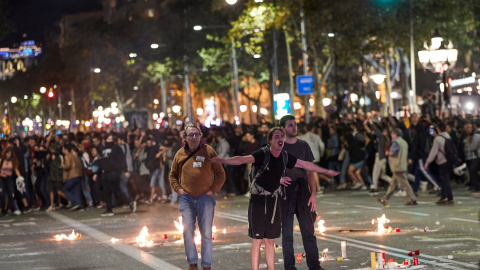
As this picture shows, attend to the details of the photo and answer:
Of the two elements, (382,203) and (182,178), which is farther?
(382,203)

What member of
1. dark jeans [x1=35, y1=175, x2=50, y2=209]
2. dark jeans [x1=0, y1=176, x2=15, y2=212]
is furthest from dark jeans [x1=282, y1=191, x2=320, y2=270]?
dark jeans [x1=35, y1=175, x2=50, y2=209]

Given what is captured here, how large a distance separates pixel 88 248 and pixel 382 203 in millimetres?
7888

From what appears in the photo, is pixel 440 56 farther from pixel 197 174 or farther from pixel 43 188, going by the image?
pixel 197 174

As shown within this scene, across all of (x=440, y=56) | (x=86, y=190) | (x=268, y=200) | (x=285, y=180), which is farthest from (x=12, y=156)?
(x=268, y=200)

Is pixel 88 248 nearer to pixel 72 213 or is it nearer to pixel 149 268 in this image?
pixel 149 268

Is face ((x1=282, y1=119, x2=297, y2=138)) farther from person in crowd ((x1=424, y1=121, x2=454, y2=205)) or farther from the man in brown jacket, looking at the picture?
the man in brown jacket

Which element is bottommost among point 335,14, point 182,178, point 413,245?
point 413,245

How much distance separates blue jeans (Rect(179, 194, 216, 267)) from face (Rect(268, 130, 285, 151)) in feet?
5.02

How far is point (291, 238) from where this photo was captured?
1095 cm

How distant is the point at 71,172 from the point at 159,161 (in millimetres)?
2256

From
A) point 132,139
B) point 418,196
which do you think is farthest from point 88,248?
point 132,139

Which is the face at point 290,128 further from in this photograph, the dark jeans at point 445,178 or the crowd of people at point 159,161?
the crowd of people at point 159,161

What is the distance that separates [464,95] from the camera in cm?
5034

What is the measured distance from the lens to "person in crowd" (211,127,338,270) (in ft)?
33.4
